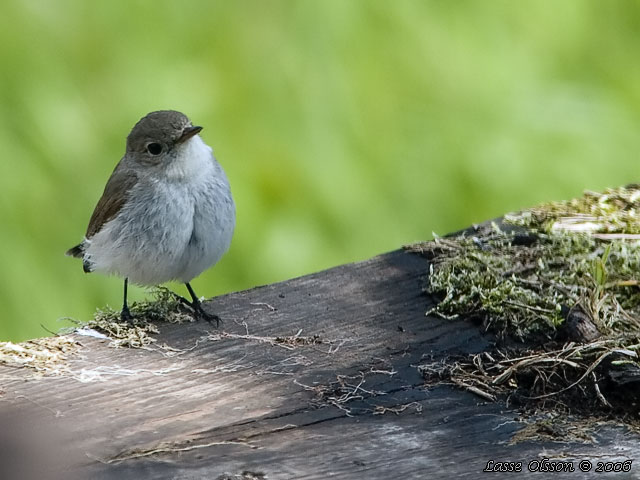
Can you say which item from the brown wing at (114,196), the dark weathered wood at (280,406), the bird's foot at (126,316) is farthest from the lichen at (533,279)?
the brown wing at (114,196)

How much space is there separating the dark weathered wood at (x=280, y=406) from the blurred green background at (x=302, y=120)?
6.87 feet

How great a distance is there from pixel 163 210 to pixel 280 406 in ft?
4.56

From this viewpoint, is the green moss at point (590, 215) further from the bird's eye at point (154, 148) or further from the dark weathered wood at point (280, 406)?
the bird's eye at point (154, 148)

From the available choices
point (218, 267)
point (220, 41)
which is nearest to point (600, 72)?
point (220, 41)

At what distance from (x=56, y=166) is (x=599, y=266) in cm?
308

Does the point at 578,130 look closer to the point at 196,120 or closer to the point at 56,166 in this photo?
the point at 196,120

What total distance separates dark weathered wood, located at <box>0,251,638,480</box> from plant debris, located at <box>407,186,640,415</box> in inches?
4.0

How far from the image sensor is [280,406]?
2.60 metres

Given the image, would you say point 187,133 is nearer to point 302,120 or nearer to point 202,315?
point 202,315

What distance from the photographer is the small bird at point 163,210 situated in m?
3.77

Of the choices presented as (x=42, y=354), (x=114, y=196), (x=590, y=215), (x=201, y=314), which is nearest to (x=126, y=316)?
(x=201, y=314)

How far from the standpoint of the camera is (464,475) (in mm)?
2295

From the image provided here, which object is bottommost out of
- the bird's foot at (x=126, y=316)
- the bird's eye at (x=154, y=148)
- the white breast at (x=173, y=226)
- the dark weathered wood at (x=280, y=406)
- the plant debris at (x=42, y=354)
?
the dark weathered wood at (x=280, y=406)

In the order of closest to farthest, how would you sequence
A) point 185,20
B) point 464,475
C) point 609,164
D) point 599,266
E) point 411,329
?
1. point 464,475
2. point 411,329
3. point 599,266
4. point 185,20
5. point 609,164
